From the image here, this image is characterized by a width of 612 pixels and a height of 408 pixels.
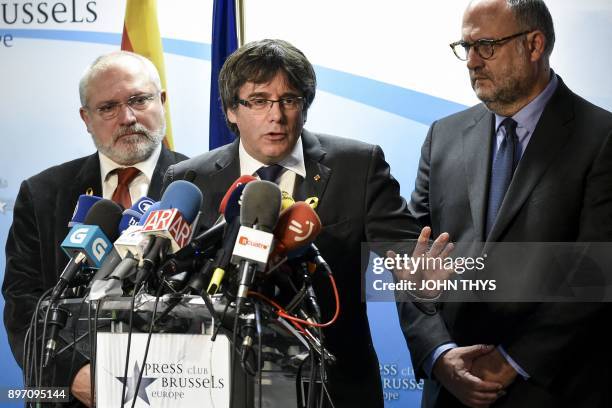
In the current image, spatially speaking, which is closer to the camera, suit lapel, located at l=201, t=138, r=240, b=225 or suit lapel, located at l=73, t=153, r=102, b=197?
suit lapel, located at l=201, t=138, r=240, b=225

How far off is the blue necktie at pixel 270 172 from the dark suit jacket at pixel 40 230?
2.23ft

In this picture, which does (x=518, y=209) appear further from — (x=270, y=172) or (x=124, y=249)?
(x=124, y=249)

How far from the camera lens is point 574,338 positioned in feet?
8.84

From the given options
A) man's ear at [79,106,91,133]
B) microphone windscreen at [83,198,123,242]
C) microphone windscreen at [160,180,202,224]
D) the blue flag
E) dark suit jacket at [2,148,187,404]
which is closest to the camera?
microphone windscreen at [160,180,202,224]

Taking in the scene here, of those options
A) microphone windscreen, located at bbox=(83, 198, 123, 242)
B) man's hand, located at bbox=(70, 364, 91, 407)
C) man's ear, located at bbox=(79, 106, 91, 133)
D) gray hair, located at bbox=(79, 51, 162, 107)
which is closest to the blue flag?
gray hair, located at bbox=(79, 51, 162, 107)

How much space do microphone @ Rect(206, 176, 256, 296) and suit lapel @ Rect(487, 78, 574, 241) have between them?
3.34 ft

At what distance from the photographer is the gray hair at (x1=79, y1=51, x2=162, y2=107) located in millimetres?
3627

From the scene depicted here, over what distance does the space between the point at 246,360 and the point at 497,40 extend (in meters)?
1.53

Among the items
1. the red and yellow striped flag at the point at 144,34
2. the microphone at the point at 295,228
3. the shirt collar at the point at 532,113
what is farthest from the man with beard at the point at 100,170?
the microphone at the point at 295,228

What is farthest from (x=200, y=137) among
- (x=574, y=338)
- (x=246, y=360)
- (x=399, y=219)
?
(x=246, y=360)

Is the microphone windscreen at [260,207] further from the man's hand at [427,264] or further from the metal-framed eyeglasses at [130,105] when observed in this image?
the metal-framed eyeglasses at [130,105]

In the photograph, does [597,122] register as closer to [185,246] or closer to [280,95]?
[280,95]

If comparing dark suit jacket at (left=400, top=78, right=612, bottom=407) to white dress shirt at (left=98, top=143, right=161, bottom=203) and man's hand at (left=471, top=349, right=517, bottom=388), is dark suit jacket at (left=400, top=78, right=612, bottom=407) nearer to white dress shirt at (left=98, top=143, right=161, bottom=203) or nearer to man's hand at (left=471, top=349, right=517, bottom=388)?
man's hand at (left=471, top=349, right=517, bottom=388)

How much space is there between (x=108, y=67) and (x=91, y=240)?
1636mm
